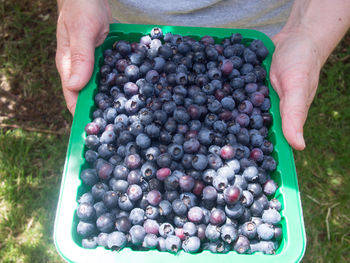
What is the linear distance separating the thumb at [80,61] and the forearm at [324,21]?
3.87ft

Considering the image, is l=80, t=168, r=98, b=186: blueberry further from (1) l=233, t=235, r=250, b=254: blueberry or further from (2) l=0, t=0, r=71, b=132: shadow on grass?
(2) l=0, t=0, r=71, b=132: shadow on grass

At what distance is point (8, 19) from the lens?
11.2 feet

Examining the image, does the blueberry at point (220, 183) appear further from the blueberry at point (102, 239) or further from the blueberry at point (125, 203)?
the blueberry at point (102, 239)

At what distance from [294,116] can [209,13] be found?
887 millimetres

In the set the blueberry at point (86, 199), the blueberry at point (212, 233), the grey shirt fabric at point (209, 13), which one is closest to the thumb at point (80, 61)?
the grey shirt fabric at point (209, 13)

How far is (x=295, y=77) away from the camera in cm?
174

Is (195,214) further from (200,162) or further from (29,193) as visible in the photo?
(29,193)

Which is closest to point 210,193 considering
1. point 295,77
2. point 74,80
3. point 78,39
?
point 295,77

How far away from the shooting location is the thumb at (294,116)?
161 cm

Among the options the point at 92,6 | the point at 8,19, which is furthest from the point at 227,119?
the point at 8,19

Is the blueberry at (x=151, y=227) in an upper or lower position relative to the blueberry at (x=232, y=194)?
lower

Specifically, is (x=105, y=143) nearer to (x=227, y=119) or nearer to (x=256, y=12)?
(x=227, y=119)

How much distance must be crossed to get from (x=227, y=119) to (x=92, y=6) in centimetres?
99

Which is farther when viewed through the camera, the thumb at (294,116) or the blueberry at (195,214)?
the thumb at (294,116)
